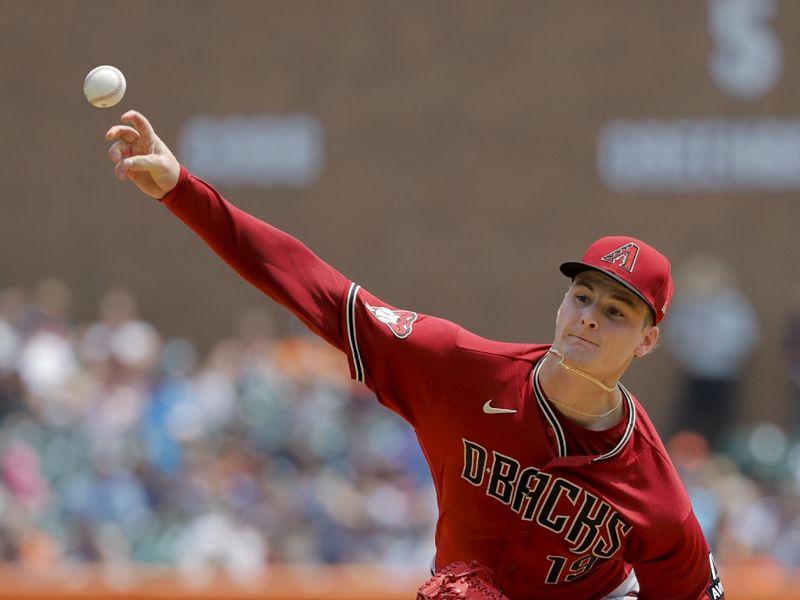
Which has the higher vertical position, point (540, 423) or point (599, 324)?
point (599, 324)

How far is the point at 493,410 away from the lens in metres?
4.51

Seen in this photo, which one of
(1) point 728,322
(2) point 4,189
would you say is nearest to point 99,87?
(1) point 728,322

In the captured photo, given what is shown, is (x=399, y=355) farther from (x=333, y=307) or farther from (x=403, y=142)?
(x=403, y=142)

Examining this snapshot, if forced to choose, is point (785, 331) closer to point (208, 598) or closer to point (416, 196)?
point (416, 196)

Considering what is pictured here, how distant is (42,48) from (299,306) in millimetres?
10079

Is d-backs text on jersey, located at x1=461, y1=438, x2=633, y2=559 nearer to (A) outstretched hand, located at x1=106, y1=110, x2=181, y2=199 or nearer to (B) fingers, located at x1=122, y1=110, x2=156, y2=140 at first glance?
(A) outstretched hand, located at x1=106, y1=110, x2=181, y2=199

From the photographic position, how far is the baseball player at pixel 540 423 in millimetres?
4434

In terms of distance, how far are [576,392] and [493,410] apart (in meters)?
0.28

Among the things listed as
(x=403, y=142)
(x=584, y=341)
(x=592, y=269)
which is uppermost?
(x=403, y=142)

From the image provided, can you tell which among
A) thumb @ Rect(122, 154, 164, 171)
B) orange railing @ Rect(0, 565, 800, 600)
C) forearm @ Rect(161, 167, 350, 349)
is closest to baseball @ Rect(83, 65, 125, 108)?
thumb @ Rect(122, 154, 164, 171)

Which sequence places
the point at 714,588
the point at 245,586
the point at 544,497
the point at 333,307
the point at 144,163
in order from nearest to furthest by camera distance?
the point at 144,163 → the point at 333,307 → the point at 544,497 → the point at 714,588 → the point at 245,586

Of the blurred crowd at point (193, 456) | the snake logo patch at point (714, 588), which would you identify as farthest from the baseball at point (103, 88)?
the blurred crowd at point (193, 456)

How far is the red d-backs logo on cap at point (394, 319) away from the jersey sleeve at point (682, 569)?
3.52ft

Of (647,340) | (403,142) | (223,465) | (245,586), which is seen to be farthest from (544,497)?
(403,142)
